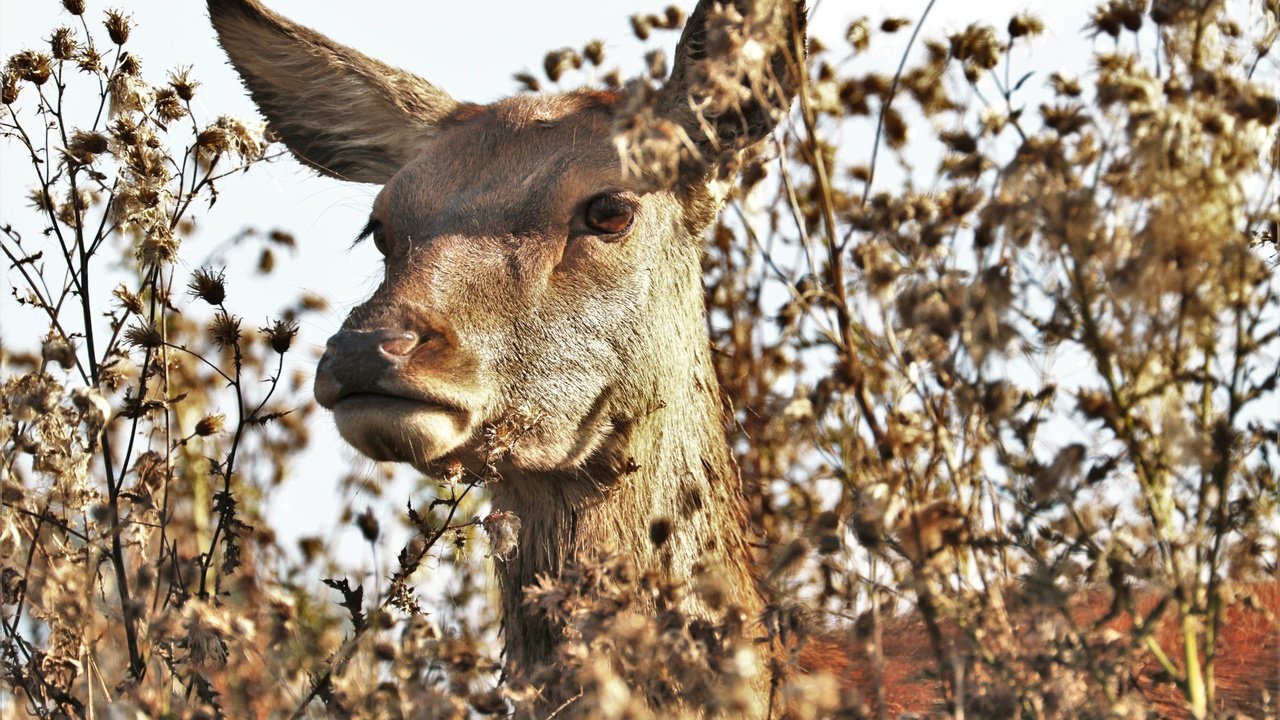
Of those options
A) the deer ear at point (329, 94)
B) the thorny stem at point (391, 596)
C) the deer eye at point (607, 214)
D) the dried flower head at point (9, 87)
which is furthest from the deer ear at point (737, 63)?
the dried flower head at point (9, 87)

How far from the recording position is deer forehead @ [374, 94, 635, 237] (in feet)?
15.6

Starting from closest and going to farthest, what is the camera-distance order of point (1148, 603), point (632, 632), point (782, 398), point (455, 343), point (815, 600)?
point (632, 632)
point (782, 398)
point (455, 343)
point (815, 600)
point (1148, 603)

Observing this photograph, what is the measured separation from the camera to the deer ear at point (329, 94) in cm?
578

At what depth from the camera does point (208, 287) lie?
15.1ft

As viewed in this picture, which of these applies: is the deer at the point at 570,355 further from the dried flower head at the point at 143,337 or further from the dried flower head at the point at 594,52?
the dried flower head at the point at 594,52

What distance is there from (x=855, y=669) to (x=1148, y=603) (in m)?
1.35

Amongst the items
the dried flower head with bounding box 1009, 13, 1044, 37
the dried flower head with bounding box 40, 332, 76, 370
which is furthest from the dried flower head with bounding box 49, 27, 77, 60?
the dried flower head with bounding box 1009, 13, 1044, 37

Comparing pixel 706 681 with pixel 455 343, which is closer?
pixel 706 681

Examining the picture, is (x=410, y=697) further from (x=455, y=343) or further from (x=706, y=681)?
(x=455, y=343)

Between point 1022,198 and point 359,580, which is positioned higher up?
point 1022,198

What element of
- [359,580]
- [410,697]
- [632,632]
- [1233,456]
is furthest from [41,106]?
[1233,456]

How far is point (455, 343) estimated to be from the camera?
419cm

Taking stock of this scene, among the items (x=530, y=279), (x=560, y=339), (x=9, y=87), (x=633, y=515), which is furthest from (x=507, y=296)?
(x=9, y=87)

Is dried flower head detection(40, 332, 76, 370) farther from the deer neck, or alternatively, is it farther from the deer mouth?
the deer neck
